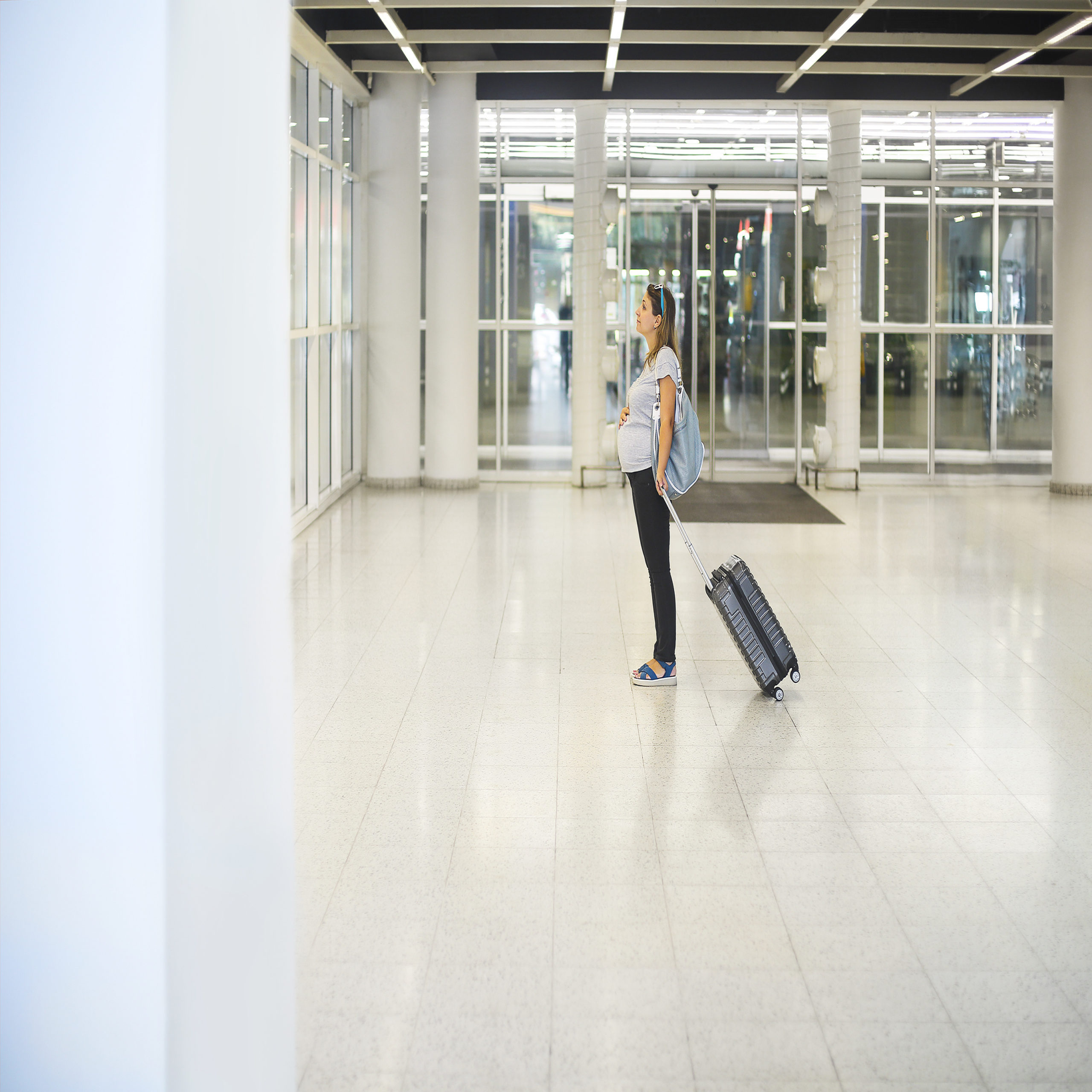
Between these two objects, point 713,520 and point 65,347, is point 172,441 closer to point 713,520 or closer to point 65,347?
point 65,347

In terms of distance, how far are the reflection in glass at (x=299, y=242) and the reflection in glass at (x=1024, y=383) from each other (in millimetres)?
8850

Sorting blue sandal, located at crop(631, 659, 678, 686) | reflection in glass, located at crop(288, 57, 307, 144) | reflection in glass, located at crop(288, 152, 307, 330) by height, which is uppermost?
reflection in glass, located at crop(288, 57, 307, 144)

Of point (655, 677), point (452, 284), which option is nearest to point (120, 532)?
point (655, 677)

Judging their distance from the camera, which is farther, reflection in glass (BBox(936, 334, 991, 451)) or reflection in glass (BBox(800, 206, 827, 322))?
reflection in glass (BBox(936, 334, 991, 451))

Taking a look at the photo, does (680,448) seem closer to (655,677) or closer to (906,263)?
(655,677)

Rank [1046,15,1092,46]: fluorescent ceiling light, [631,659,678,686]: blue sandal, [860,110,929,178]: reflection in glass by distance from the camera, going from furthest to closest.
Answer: [860,110,929,178]: reflection in glass, [1046,15,1092,46]: fluorescent ceiling light, [631,659,678,686]: blue sandal

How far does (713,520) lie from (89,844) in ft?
34.2

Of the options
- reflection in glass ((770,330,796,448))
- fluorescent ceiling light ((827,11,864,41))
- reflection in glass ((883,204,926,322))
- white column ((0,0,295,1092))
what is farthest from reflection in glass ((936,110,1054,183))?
white column ((0,0,295,1092))

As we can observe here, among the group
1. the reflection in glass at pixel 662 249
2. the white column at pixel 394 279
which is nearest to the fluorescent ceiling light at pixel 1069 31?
the reflection in glass at pixel 662 249

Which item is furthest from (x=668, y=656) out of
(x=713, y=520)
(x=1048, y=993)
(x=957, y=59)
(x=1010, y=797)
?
(x=957, y=59)

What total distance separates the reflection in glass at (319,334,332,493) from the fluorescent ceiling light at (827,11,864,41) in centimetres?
522

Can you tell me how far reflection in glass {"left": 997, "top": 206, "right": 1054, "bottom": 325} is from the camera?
16094mm

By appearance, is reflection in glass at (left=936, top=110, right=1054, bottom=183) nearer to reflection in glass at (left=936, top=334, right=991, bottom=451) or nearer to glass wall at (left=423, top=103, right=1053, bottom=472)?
glass wall at (left=423, top=103, right=1053, bottom=472)

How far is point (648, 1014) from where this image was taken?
3178mm
